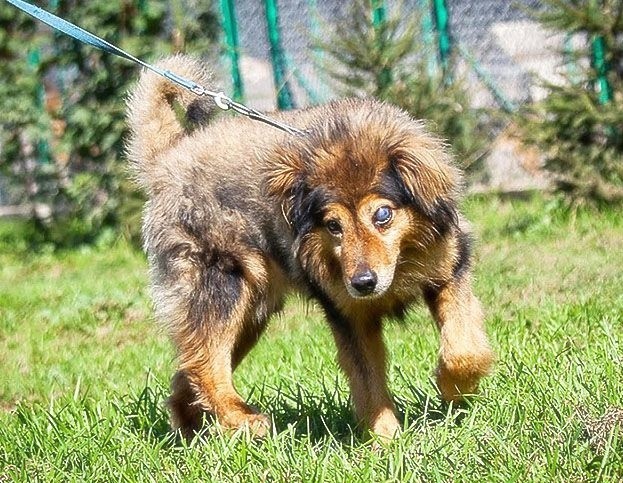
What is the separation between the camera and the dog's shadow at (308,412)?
15.5 ft

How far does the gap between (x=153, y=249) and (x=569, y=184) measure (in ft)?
17.6

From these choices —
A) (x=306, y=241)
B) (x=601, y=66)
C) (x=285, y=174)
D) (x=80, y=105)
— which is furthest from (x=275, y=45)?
(x=306, y=241)

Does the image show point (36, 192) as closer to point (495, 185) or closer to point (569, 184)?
point (495, 185)

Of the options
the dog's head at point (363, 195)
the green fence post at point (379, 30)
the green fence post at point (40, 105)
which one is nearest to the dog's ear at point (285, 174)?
the dog's head at point (363, 195)

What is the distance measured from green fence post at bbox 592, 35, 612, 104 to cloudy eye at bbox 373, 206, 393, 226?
5662 millimetres

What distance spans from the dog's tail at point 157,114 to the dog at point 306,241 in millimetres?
10

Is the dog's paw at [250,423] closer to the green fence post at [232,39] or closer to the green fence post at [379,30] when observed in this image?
the green fence post at [379,30]

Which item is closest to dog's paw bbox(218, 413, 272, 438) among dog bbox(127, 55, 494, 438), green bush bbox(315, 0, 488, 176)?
dog bbox(127, 55, 494, 438)

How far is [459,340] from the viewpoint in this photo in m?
4.67

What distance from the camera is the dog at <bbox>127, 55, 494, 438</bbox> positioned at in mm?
4555

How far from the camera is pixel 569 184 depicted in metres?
9.97

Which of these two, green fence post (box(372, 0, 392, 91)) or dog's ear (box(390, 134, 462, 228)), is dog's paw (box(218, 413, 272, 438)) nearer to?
dog's ear (box(390, 134, 462, 228))

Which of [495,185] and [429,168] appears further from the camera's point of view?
[495,185]

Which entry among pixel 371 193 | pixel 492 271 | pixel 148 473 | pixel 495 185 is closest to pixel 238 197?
pixel 371 193
